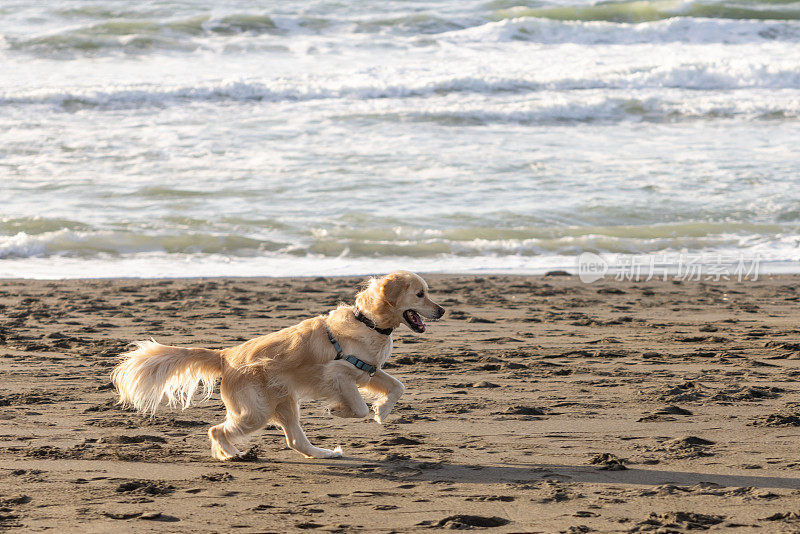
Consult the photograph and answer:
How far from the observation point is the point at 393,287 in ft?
15.3

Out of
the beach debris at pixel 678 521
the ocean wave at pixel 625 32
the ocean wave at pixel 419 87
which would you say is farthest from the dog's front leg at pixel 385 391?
the ocean wave at pixel 625 32

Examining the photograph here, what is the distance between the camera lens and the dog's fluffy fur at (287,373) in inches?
173

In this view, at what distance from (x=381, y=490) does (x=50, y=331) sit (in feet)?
15.1

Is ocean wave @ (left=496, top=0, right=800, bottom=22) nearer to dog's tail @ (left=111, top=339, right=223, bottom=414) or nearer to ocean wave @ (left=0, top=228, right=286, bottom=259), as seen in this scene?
ocean wave @ (left=0, top=228, right=286, bottom=259)

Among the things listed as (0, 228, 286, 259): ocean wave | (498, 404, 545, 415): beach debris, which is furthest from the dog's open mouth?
(0, 228, 286, 259): ocean wave

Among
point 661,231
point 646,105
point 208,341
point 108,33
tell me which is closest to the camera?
point 208,341

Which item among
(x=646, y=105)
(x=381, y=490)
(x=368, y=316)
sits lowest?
(x=381, y=490)

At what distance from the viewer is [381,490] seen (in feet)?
13.0

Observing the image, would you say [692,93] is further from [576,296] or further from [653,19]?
[576,296]

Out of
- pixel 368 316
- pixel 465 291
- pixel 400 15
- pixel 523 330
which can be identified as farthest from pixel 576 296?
pixel 400 15

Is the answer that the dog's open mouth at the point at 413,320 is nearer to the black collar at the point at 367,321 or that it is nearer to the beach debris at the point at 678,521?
the black collar at the point at 367,321

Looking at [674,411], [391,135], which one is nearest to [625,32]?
[391,135]

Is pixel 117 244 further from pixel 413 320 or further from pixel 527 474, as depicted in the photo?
pixel 527 474

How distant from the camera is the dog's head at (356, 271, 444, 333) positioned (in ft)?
15.2
